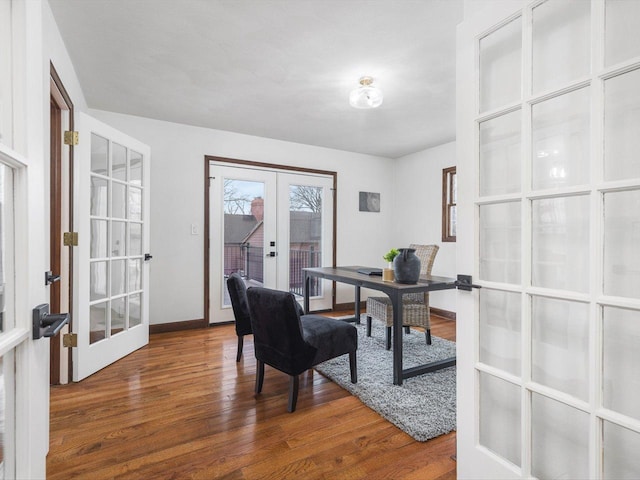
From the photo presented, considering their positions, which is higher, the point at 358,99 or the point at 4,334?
the point at 358,99

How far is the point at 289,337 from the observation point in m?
2.03

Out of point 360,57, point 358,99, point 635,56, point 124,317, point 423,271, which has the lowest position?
point 124,317

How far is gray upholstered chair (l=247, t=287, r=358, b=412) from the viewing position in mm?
2014

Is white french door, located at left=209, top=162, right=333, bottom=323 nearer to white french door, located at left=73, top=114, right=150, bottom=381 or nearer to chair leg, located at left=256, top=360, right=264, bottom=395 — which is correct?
white french door, located at left=73, top=114, right=150, bottom=381

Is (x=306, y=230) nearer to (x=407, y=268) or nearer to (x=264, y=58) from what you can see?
(x=407, y=268)

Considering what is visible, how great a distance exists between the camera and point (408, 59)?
96.0 inches

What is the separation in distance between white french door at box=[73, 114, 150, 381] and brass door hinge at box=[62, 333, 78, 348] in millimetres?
37

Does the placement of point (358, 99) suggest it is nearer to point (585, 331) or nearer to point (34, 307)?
point (585, 331)

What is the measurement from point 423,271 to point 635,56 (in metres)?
2.82

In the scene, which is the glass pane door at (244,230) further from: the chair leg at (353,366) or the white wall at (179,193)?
the chair leg at (353,366)

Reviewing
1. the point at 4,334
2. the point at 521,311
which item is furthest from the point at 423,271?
the point at 4,334

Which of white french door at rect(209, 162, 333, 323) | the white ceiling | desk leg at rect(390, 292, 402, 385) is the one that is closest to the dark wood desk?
desk leg at rect(390, 292, 402, 385)

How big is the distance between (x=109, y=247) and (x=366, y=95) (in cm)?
249

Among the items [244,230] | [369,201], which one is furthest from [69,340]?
[369,201]
